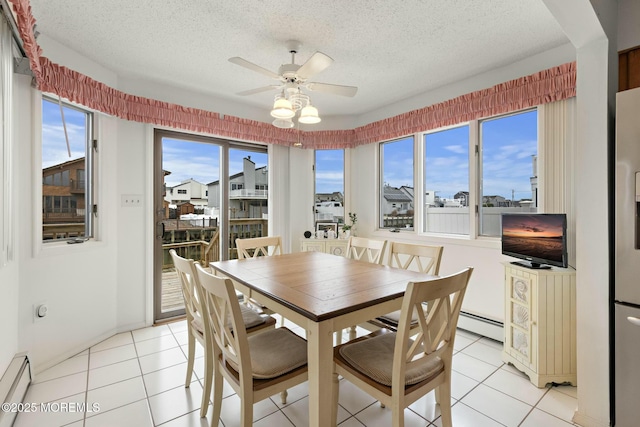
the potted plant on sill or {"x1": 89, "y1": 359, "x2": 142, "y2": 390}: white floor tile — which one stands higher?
the potted plant on sill

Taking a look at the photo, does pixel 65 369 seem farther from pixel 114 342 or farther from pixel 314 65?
pixel 314 65

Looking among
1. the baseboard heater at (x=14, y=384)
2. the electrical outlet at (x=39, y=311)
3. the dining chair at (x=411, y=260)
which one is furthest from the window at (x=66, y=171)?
the dining chair at (x=411, y=260)

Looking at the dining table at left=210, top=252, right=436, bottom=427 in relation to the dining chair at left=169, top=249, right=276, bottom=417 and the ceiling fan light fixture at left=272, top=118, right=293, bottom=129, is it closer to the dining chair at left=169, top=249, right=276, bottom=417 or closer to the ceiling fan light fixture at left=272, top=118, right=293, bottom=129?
the dining chair at left=169, top=249, right=276, bottom=417

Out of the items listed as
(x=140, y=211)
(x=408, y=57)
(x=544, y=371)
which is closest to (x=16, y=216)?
(x=140, y=211)

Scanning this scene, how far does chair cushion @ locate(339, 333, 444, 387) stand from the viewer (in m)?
1.36

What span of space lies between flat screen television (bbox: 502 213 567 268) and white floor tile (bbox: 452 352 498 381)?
860 mm

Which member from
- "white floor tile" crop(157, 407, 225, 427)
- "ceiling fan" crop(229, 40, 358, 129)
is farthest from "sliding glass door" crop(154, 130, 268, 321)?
"white floor tile" crop(157, 407, 225, 427)

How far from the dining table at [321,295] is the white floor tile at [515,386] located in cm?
99

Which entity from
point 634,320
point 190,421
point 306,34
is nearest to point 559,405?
point 634,320

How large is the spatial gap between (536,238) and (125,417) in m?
3.03

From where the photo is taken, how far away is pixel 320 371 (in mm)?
1255

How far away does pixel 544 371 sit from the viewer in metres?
2.02

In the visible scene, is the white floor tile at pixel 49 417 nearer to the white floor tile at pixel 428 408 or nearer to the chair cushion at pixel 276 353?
the chair cushion at pixel 276 353

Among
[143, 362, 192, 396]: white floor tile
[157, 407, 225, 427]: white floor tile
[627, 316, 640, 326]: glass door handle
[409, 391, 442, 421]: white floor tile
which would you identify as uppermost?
[627, 316, 640, 326]: glass door handle
